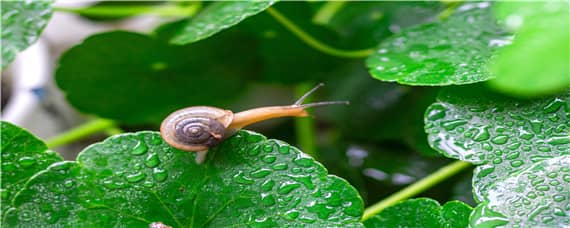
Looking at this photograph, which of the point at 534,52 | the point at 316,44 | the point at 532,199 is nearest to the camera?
the point at 534,52

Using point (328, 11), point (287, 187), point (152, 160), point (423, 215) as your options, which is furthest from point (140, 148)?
point (328, 11)

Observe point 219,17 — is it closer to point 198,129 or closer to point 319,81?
point 198,129

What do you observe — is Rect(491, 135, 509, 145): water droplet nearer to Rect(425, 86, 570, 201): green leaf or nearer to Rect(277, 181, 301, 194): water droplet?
Rect(425, 86, 570, 201): green leaf

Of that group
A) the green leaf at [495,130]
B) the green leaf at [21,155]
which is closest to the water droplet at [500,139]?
the green leaf at [495,130]

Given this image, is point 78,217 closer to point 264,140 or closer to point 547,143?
point 264,140

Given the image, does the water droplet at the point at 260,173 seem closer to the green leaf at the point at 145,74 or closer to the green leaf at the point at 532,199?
the green leaf at the point at 532,199
